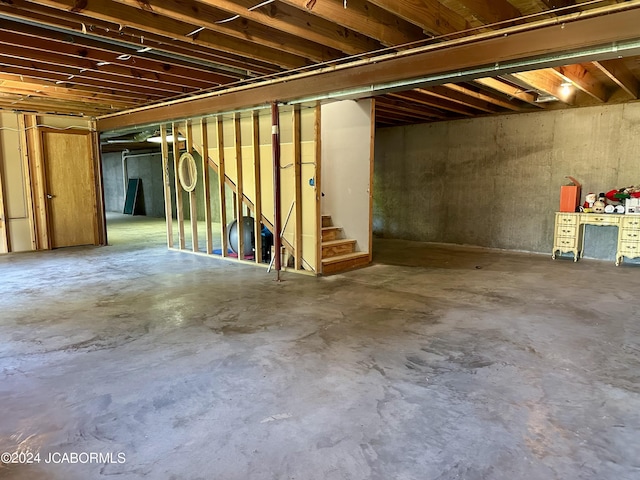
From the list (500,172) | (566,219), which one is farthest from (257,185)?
(566,219)

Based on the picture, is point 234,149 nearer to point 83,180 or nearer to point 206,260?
point 206,260

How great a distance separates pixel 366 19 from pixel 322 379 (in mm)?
2843

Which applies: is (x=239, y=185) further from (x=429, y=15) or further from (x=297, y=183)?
(x=429, y=15)

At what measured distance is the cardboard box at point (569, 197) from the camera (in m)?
6.50

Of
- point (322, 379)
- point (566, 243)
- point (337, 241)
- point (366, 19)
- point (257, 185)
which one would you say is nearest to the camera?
point (322, 379)

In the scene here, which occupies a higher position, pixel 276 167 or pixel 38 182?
pixel 276 167

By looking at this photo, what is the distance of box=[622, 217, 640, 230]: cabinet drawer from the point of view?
231 inches

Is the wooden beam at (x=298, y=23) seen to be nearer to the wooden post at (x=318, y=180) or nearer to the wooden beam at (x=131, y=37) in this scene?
the wooden beam at (x=131, y=37)

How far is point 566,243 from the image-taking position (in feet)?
21.4

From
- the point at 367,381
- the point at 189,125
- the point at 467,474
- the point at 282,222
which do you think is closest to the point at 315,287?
the point at 282,222

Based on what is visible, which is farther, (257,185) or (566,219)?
(566,219)

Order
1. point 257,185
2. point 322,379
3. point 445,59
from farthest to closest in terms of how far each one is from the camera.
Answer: point 257,185, point 445,59, point 322,379

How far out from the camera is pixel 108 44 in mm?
4109

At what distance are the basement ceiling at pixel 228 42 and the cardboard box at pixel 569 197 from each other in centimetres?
136
